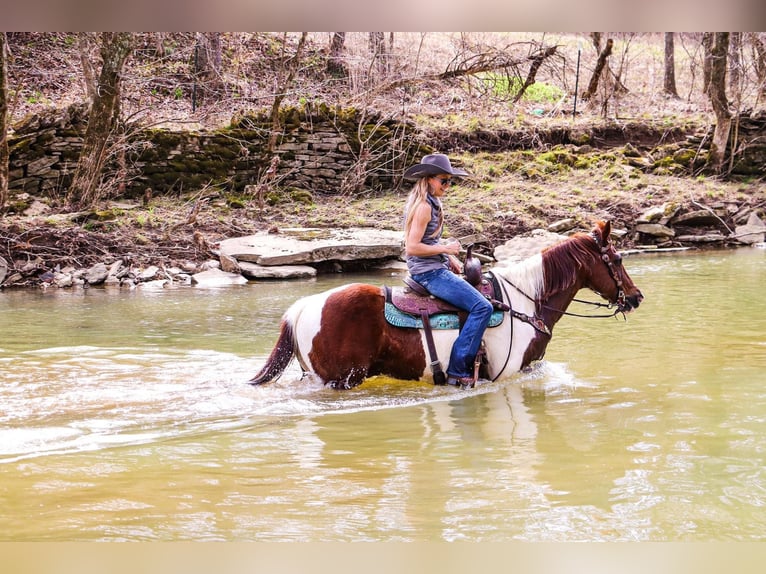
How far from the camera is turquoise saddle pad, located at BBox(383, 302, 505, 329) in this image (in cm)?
561

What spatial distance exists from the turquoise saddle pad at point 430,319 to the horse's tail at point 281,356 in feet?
2.29

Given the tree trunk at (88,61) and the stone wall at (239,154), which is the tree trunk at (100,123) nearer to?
the tree trunk at (88,61)

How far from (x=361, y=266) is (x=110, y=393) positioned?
Result: 24.3ft

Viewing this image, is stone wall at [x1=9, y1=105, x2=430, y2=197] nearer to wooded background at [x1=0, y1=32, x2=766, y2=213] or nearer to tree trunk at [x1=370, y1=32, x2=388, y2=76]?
wooded background at [x1=0, y1=32, x2=766, y2=213]

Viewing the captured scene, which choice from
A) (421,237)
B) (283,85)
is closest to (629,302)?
(421,237)

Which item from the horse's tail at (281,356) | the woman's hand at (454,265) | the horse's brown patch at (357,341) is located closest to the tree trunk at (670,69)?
the woman's hand at (454,265)

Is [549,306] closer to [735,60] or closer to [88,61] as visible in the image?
[88,61]

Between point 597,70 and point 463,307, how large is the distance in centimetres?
1594

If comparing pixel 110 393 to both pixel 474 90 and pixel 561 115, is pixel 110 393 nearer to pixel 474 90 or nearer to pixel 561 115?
pixel 474 90

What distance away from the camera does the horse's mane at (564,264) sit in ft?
19.6

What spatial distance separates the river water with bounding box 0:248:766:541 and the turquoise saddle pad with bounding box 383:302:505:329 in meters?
0.51

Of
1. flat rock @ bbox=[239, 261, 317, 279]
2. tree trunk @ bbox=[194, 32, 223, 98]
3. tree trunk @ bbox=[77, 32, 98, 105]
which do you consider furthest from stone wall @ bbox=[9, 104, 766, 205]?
flat rock @ bbox=[239, 261, 317, 279]
